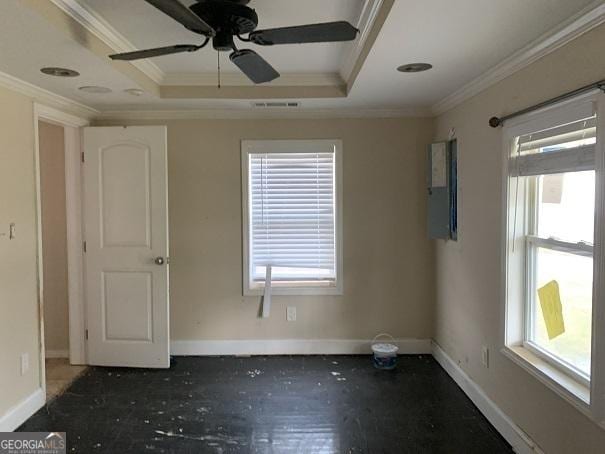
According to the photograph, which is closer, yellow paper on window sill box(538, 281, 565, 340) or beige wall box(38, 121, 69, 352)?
yellow paper on window sill box(538, 281, 565, 340)

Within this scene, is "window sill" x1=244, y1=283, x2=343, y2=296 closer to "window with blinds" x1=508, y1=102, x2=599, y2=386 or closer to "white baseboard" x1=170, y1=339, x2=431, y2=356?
"white baseboard" x1=170, y1=339, x2=431, y2=356

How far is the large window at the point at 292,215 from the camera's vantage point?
13.0ft

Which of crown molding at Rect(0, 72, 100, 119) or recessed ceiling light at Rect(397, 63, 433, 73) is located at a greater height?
recessed ceiling light at Rect(397, 63, 433, 73)

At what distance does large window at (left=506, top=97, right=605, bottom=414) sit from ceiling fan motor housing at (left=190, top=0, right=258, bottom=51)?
4.88 feet

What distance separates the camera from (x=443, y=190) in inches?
141

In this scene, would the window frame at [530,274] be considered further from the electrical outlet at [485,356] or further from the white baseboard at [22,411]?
the white baseboard at [22,411]

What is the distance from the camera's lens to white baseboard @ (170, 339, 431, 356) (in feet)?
13.2

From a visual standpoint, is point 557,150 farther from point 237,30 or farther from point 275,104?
point 275,104

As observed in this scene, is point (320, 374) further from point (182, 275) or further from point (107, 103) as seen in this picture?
point (107, 103)

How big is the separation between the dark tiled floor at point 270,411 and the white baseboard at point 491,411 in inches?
2.1

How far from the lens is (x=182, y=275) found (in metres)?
4.01

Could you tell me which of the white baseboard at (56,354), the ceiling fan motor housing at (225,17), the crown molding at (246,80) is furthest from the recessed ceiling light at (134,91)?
the white baseboard at (56,354)

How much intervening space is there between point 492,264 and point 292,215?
1808 mm

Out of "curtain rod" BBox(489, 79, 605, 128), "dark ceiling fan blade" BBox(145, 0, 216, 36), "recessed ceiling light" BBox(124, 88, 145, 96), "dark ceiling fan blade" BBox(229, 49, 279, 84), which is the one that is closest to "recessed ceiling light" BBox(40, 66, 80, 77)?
"recessed ceiling light" BBox(124, 88, 145, 96)
